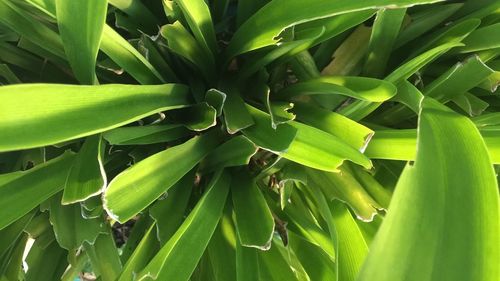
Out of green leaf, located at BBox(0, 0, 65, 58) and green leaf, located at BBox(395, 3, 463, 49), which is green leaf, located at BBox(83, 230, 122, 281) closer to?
green leaf, located at BBox(0, 0, 65, 58)

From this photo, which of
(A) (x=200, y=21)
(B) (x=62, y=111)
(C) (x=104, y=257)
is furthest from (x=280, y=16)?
(C) (x=104, y=257)

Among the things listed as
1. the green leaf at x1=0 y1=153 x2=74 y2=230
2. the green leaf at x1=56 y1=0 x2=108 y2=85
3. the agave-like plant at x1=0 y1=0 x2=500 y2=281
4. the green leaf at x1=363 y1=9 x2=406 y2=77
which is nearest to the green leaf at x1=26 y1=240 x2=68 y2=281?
the agave-like plant at x1=0 y1=0 x2=500 y2=281

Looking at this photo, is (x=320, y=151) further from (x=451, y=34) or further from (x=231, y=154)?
(x=451, y=34)

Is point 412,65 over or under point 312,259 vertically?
over

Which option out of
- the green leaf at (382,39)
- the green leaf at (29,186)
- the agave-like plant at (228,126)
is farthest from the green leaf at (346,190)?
the green leaf at (29,186)

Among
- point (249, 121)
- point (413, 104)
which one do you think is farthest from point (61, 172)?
point (413, 104)
